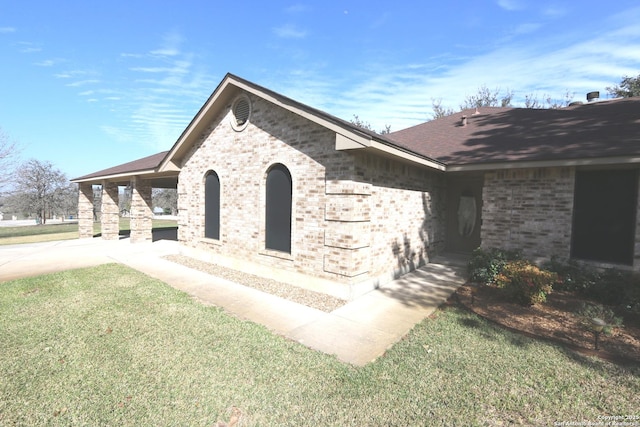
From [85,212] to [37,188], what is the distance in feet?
102

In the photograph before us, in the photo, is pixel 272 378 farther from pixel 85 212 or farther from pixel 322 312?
pixel 85 212

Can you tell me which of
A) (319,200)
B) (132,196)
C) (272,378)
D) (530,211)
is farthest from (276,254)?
(132,196)

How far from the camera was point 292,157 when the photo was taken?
7.36 m

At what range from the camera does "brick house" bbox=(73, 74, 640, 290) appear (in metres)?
6.46

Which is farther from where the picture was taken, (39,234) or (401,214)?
(39,234)

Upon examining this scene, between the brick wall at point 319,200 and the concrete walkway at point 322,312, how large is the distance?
0.68 meters

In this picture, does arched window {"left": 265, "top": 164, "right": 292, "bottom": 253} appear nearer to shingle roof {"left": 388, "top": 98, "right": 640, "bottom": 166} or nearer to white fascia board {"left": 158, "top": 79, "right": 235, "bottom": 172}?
white fascia board {"left": 158, "top": 79, "right": 235, "bottom": 172}

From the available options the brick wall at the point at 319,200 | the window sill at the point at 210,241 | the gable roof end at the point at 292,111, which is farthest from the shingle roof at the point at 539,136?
the window sill at the point at 210,241

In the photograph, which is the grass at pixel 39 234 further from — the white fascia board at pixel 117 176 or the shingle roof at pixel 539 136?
the shingle roof at pixel 539 136

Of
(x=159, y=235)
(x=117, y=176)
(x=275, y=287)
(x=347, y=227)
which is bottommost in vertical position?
(x=159, y=235)

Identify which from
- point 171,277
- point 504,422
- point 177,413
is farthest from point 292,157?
point 504,422

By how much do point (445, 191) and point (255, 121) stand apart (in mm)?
7146

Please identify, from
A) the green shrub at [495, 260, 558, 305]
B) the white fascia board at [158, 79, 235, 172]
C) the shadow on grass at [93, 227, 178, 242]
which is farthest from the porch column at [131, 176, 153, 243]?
the green shrub at [495, 260, 558, 305]

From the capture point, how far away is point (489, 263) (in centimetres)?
736
